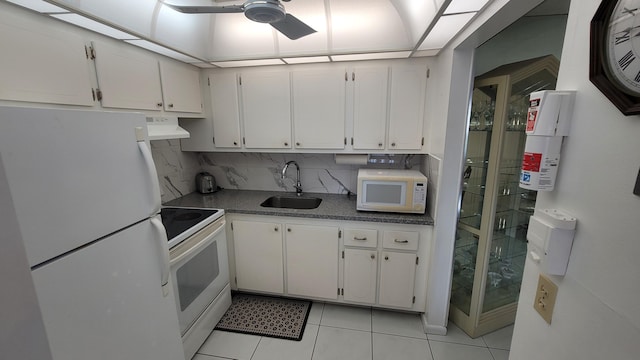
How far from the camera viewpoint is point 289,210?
220cm

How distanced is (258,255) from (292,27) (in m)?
1.85

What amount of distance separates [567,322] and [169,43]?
2.50m

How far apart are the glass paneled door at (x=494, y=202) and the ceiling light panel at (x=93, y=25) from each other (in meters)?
2.44

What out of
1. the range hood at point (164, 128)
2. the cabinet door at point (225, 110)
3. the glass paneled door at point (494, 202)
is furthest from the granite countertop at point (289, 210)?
the range hood at point (164, 128)

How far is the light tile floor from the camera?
1.82m

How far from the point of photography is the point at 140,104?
5.72ft

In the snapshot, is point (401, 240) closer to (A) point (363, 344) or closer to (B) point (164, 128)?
(A) point (363, 344)

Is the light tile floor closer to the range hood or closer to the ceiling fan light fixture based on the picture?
the range hood

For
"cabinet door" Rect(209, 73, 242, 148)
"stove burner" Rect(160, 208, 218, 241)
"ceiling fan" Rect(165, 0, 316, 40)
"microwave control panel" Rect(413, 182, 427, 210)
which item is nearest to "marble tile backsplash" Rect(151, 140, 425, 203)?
"cabinet door" Rect(209, 73, 242, 148)

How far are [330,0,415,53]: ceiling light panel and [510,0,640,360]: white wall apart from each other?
1.25 meters

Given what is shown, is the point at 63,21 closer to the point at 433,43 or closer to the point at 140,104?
the point at 140,104

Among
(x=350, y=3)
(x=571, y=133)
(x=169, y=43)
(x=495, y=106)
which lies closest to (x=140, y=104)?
(x=169, y=43)

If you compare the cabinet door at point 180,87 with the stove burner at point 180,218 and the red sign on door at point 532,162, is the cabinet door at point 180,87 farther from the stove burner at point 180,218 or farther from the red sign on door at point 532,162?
the red sign on door at point 532,162

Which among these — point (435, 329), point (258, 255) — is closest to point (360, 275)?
point (435, 329)
